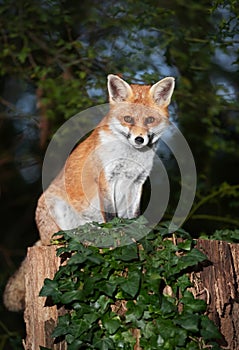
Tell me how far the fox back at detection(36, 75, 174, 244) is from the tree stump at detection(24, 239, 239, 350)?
1212 millimetres

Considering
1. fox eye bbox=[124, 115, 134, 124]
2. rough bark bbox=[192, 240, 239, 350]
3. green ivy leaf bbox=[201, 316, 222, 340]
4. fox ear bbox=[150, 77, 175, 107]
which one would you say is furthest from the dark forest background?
green ivy leaf bbox=[201, 316, 222, 340]

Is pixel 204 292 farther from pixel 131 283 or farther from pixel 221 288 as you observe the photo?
pixel 131 283

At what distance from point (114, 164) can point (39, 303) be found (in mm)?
1606

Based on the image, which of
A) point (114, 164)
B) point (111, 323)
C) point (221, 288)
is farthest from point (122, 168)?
point (111, 323)

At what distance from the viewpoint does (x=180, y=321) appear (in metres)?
2.99

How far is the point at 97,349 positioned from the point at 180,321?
498 mm

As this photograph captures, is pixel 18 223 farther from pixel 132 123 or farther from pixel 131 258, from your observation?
pixel 131 258

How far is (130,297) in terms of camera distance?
3.04 m

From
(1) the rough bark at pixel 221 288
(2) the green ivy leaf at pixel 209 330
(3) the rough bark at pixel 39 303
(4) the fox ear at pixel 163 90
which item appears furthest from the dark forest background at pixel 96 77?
(2) the green ivy leaf at pixel 209 330

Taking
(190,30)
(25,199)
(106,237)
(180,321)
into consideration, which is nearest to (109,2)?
(190,30)

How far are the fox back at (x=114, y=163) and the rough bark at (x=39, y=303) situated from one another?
3.92 ft

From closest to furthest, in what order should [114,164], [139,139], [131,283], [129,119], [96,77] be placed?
[131,283], [139,139], [129,119], [114,164], [96,77]

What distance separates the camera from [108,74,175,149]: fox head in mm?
4363

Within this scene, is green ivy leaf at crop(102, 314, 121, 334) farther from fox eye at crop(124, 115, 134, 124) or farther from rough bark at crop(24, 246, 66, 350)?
fox eye at crop(124, 115, 134, 124)
